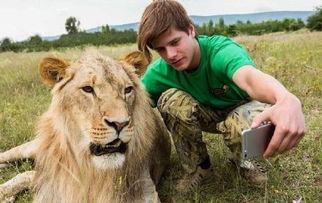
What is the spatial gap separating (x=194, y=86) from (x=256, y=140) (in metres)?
1.68

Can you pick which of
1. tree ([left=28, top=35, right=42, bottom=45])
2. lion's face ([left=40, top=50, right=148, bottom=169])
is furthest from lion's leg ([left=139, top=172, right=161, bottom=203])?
tree ([left=28, top=35, right=42, bottom=45])

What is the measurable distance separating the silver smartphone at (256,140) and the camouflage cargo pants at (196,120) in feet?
4.24

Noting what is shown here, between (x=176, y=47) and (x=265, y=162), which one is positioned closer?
(x=176, y=47)

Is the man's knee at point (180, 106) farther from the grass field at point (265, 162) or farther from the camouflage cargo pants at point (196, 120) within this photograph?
the grass field at point (265, 162)

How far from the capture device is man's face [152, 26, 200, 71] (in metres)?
3.09

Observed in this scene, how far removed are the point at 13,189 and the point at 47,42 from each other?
3935 centimetres

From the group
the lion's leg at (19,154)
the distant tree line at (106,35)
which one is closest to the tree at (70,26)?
the distant tree line at (106,35)

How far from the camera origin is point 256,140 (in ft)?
5.97

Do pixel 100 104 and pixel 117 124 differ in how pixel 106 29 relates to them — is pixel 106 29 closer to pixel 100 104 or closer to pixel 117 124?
pixel 100 104

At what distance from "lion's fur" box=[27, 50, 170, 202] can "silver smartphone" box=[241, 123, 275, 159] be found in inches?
46.1

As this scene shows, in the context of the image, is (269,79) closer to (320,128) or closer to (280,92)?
(280,92)

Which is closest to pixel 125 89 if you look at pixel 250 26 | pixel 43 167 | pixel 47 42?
pixel 43 167

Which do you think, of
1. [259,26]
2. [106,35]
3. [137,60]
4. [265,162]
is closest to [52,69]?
[137,60]

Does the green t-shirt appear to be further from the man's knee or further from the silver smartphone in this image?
the silver smartphone
